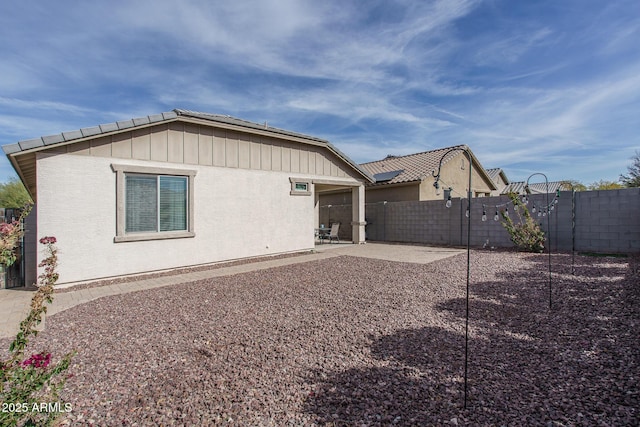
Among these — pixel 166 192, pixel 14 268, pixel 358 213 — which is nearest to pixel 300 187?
pixel 358 213

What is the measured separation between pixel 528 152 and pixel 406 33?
19849 mm

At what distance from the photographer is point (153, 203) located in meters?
7.78

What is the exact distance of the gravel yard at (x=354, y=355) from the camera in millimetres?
2447

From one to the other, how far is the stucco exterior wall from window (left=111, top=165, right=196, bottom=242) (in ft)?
0.53

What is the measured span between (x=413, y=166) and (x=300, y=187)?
9.57 meters

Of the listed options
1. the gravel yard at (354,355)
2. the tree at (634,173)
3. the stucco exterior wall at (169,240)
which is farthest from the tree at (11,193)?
Answer: the tree at (634,173)

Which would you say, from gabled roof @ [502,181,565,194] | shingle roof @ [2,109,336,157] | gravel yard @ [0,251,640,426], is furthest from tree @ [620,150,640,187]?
shingle roof @ [2,109,336,157]

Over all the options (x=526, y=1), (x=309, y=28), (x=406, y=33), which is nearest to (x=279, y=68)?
(x=309, y=28)

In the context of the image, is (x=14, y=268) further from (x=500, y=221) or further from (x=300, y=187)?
(x=500, y=221)

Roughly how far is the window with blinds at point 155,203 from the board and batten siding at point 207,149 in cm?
55

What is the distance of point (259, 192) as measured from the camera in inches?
388

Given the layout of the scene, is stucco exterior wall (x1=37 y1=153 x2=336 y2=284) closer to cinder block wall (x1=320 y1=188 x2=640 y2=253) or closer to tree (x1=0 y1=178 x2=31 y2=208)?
cinder block wall (x1=320 y1=188 x2=640 y2=253)

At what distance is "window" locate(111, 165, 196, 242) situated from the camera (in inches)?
286

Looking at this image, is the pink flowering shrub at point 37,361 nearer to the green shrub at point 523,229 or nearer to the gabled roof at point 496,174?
the green shrub at point 523,229
